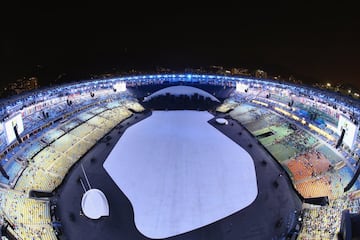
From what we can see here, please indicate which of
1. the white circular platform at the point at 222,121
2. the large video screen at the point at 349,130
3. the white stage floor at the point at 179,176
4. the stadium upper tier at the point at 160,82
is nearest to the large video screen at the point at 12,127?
the stadium upper tier at the point at 160,82

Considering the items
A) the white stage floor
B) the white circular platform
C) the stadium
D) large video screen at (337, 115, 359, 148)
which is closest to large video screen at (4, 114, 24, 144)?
the stadium

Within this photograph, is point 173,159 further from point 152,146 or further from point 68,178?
point 68,178

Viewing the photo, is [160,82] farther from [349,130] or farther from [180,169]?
[349,130]

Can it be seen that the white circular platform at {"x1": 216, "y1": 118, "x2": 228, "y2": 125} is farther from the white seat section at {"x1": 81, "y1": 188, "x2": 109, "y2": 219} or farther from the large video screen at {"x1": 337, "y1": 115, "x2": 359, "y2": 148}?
the white seat section at {"x1": 81, "y1": 188, "x2": 109, "y2": 219}

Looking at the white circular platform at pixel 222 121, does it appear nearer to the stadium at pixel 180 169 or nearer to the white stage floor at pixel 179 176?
the stadium at pixel 180 169

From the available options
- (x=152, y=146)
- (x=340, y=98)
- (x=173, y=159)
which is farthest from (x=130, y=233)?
(x=340, y=98)

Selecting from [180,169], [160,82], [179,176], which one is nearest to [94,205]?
[179,176]
